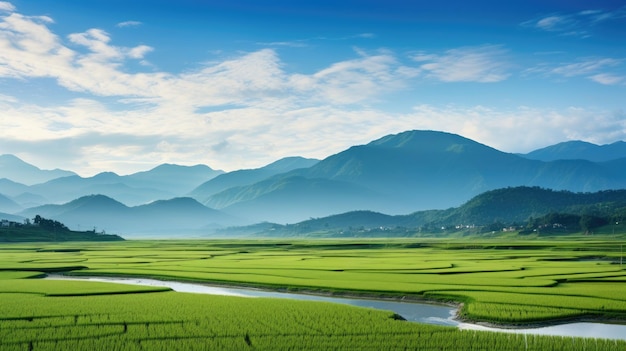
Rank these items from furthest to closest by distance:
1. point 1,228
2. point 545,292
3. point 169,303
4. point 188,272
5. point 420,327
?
point 1,228
point 188,272
point 545,292
point 169,303
point 420,327

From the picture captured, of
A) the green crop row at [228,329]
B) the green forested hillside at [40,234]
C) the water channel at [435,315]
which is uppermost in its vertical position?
the green forested hillside at [40,234]

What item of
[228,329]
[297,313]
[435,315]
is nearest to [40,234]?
[297,313]

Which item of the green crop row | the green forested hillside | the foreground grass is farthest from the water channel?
the green forested hillside

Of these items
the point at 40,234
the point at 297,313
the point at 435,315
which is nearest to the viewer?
the point at 297,313

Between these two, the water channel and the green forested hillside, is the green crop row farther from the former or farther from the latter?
the green forested hillside

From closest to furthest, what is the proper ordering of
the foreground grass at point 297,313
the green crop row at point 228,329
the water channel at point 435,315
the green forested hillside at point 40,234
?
the green crop row at point 228,329, the foreground grass at point 297,313, the water channel at point 435,315, the green forested hillside at point 40,234

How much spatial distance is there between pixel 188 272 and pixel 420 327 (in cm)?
2522

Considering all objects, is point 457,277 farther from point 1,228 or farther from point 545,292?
point 1,228

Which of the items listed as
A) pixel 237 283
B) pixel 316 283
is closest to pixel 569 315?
pixel 316 283

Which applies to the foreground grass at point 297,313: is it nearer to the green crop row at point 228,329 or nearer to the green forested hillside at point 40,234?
the green crop row at point 228,329

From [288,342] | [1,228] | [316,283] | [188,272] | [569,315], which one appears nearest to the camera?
[288,342]

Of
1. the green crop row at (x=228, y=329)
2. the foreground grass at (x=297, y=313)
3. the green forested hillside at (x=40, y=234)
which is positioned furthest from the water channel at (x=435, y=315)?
the green forested hillside at (x=40, y=234)

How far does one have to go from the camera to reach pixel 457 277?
1428 inches

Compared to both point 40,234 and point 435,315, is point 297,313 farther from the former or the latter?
point 40,234
